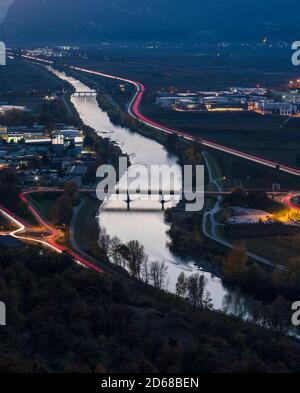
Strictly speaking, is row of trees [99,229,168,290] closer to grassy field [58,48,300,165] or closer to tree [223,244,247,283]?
tree [223,244,247,283]

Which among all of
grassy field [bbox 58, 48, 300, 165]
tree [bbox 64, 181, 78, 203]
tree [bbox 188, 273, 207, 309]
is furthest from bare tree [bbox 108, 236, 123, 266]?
grassy field [bbox 58, 48, 300, 165]

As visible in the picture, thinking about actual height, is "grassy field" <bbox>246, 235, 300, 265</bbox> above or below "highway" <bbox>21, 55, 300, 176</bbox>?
below

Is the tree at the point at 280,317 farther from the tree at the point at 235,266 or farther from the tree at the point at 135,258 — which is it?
the tree at the point at 135,258

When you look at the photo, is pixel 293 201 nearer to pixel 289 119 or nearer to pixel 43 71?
pixel 289 119

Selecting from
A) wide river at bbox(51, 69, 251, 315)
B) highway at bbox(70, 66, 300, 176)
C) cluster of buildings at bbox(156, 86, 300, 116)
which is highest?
cluster of buildings at bbox(156, 86, 300, 116)

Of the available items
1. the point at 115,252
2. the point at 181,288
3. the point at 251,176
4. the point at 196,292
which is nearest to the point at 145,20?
the point at 251,176

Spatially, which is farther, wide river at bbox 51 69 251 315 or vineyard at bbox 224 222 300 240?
vineyard at bbox 224 222 300 240

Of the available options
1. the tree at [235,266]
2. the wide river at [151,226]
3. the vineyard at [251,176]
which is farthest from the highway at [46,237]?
the vineyard at [251,176]
